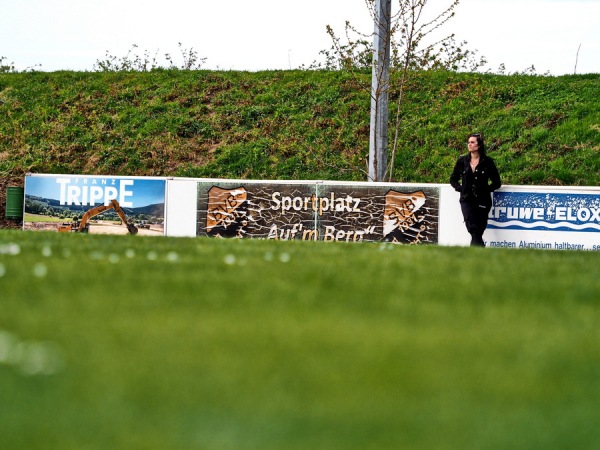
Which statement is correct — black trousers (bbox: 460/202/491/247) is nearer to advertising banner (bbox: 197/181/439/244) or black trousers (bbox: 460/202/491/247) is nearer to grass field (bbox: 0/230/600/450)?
advertising banner (bbox: 197/181/439/244)

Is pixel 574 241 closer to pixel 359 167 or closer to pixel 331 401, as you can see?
pixel 359 167

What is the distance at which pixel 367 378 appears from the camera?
3926mm

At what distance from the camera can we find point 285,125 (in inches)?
1169

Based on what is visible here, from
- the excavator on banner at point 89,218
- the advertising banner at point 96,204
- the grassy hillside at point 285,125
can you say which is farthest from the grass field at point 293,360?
the grassy hillside at point 285,125

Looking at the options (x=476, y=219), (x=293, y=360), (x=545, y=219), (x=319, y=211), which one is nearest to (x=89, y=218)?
(x=319, y=211)

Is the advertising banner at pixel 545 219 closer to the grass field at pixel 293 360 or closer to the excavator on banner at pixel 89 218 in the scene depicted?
the excavator on banner at pixel 89 218

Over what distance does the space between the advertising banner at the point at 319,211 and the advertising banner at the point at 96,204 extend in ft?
3.94

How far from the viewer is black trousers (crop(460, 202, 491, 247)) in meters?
18.0

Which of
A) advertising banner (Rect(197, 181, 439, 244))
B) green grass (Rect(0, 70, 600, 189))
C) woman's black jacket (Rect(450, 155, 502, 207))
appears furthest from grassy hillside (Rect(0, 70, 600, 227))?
woman's black jacket (Rect(450, 155, 502, 207))

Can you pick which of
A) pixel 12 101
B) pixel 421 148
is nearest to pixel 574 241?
pixel 421 148

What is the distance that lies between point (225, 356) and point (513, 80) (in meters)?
27.9

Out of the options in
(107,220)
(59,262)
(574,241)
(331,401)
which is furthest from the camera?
(107,220)

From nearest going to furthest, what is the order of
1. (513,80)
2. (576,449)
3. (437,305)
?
(576,449) → (437,305) → (513,80)

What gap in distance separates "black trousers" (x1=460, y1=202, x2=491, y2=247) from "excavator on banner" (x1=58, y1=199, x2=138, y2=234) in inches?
324
